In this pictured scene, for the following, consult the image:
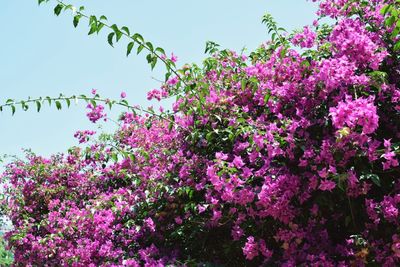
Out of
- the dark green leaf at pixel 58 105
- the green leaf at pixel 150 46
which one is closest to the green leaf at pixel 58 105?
the dark green leaf at pixel 58 105

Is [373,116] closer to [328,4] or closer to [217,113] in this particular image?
[217,113]

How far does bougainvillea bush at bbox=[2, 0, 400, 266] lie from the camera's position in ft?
8.94

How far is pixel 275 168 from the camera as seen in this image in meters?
2.98

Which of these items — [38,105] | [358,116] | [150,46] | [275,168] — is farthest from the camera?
[38,105]

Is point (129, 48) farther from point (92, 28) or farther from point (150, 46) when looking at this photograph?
point (92, 28)

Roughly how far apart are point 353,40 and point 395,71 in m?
0.57

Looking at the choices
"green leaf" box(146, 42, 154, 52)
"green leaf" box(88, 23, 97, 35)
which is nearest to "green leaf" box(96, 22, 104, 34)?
"green leaf" box(88, 23, 97, 35)

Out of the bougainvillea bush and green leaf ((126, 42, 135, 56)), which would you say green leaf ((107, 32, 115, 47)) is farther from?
the bougainvillea bush

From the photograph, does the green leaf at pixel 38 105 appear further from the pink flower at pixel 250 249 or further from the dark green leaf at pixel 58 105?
the pink flower at pixel 250 249

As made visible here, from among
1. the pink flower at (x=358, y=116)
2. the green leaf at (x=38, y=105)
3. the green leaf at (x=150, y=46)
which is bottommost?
the pink flower at (x=358, y=116)

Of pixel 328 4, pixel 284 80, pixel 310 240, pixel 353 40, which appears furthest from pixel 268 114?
pixel 328 4

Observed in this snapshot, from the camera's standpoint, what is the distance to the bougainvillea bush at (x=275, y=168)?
8.94 ft

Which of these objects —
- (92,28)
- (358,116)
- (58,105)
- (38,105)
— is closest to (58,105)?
(58,105)

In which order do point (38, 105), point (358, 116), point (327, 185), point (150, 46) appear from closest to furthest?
point (358, 116), point (327, 185), point (150, 46), point (38, 105)
